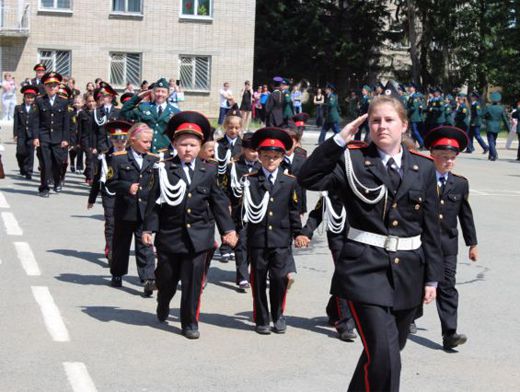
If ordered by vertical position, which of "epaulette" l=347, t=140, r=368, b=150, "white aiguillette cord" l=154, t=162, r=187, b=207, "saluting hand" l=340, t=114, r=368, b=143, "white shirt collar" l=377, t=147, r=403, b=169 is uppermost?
"saluting hand" l=340, t=114, r=368, b=143

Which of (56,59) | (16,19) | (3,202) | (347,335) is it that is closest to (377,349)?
(347,335)

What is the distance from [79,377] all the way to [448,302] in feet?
10.2

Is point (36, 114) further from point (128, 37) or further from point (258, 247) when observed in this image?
point (128, 37)

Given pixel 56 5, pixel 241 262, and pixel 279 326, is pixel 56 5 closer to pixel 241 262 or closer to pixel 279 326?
pixel 241 262

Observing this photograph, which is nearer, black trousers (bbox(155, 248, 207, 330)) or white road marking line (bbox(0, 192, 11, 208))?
black trousers (bbox(155, 248, 207, 330))

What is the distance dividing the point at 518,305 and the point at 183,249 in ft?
11.9

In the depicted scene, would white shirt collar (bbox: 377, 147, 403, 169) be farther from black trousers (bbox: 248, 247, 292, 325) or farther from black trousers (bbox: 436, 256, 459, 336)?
black trousers (bbox: 248, 247, 292, 325)

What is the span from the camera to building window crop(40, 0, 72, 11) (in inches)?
1753

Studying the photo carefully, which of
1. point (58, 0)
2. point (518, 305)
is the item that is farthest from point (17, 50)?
point (518, 305)

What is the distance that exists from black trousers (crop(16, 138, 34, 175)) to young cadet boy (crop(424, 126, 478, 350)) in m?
13.5

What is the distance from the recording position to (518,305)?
10.3 meters

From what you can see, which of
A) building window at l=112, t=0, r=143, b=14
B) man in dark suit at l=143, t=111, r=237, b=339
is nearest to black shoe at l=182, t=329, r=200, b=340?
man in dark suit at l=143, t=111, r=237, b=339

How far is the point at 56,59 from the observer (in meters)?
45.1

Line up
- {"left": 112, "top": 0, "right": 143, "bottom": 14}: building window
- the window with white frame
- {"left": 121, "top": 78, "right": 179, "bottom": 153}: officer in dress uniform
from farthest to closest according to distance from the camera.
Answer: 1. the window with white frame
2. {"left": 112, "top": 0, "right": 143, "bottom": 14}: building window
3. {"left": 121, "top": 78, "right": 179, "bottom": 153}: officer in dress uniform
